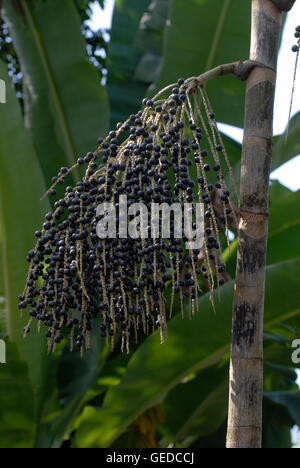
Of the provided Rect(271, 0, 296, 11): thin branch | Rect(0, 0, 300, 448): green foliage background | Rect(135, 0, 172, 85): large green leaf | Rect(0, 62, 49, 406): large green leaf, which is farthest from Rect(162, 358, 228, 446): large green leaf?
Rect(271, 0, 296, 11): thin branch

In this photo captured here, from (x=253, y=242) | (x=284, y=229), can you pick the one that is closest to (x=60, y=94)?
(x=284, y=229)

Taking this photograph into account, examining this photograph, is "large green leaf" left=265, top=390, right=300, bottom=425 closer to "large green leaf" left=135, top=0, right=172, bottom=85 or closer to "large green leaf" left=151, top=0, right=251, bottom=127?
"large green leaf" left=151, top=0, right=251, bottom=127

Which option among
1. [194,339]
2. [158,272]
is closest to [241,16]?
[194,339]

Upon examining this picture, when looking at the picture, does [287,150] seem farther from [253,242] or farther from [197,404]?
[253,242]

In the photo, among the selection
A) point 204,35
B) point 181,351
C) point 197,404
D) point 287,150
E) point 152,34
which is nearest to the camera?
point 181,351

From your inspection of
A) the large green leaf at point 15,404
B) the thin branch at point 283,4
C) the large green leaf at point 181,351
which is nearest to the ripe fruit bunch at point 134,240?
the thin branch at point 283,4
